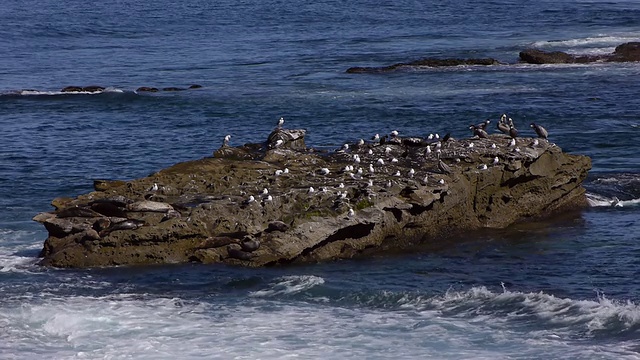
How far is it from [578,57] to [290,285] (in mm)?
40741

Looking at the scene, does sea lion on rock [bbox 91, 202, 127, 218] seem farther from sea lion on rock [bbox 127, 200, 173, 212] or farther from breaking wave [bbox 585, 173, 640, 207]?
breaking wave [bbox 585, 173, 640, 207]

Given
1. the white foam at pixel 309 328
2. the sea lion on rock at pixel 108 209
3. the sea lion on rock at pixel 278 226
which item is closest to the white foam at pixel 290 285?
the white foam at pixel 309 328

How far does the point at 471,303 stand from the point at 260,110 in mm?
26480

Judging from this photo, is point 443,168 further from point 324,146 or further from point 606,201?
point 324,146

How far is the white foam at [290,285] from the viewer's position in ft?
73.0

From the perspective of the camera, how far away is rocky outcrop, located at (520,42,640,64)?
57.9m

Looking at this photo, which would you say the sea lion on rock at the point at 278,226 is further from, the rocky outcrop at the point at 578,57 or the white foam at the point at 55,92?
the rocky outcrop at the point at 578,57

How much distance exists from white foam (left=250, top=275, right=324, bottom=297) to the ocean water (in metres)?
0.06

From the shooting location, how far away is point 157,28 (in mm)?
84000

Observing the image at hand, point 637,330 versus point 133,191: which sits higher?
point 133,191

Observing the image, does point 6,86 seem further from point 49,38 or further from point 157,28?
point 157,28

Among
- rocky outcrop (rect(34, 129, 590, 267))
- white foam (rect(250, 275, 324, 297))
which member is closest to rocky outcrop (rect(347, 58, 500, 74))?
rocky outcrop (rect(34, 129, 590, 267))

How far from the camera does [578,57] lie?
195 ft

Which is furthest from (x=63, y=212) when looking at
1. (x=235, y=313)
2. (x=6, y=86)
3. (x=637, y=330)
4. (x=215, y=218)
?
(x=6, y=86)
